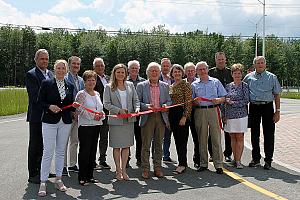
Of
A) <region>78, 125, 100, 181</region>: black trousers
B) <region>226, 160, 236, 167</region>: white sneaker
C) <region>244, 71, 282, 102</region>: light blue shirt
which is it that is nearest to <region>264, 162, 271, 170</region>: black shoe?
<region>226, 160, 236, 167</region>: white sneaker

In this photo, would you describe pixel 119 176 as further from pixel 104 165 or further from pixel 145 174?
pixel 104 165

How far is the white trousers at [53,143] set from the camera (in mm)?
6953

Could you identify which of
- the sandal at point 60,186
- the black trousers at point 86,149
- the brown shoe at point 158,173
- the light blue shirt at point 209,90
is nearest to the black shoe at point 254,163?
the light blue shirt at point 209,90

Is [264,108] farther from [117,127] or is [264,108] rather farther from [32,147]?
[32,147]

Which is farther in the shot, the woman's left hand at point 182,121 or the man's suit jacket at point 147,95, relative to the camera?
the woman's left hand at point 182,121

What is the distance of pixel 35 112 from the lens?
7332 mm

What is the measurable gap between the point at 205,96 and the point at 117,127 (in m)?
1.83

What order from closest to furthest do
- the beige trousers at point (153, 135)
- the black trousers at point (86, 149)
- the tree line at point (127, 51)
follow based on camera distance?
the black trousers at point (86, 149) < the beige trousers at point (153, 135) < the tree line at point (127, 51)

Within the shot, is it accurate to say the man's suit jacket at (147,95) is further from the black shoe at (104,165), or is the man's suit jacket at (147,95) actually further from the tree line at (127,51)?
the tree line at (127,51)

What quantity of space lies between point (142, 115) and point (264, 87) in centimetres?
259

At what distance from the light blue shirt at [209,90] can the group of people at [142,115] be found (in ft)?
0.06

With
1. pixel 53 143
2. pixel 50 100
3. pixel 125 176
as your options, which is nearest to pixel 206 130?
pixel 125 176

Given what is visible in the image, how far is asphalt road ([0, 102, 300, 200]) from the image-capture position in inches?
261

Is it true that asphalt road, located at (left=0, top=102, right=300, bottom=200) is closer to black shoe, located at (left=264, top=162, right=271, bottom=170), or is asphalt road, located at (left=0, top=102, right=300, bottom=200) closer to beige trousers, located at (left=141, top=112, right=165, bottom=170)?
black shoe, located at (left=264, top=162, right=271, bottom=170)
